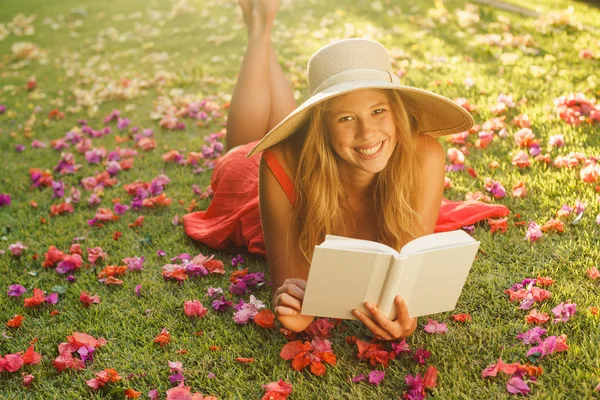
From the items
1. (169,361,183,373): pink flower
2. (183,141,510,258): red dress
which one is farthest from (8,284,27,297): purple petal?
(169,361,183,373): pink flower

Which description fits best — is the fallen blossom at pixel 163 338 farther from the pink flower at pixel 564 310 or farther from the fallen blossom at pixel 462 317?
the pink flower at pixel 564 310

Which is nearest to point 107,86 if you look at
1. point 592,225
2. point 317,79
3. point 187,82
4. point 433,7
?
point 187,82

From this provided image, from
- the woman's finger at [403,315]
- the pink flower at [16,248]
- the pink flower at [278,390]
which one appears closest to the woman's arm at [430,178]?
the woman's finger at [403,315]

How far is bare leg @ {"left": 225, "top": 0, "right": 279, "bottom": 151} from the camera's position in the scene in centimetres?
347

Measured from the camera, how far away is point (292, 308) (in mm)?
2049

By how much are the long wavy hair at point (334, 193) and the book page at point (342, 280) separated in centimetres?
49

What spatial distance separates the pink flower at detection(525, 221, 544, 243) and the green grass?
0.11 ft

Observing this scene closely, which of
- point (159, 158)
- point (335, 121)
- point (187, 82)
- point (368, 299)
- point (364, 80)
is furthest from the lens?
point (187, 82)

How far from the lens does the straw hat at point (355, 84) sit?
80.7 inches

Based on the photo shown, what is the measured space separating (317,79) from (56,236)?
6.57ft

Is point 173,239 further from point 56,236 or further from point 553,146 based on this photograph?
point 553,146

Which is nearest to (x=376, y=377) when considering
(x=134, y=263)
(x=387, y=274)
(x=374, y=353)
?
(x=374, y=353)

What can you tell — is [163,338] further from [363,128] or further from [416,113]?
[416,113]

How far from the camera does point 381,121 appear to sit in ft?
7.21
